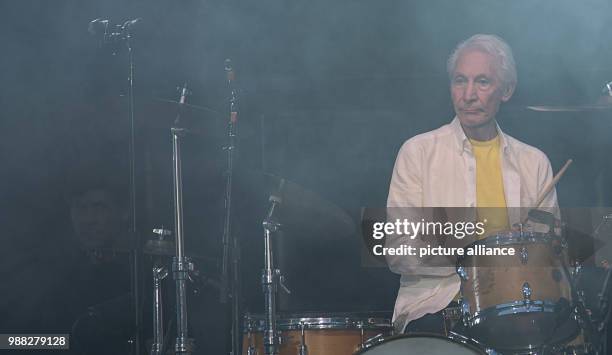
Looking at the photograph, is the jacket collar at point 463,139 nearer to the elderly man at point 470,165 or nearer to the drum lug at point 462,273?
the elderly man at point 470,165

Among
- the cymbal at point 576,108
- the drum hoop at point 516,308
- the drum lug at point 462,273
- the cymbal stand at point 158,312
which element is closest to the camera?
the drum hoop at point 516,308

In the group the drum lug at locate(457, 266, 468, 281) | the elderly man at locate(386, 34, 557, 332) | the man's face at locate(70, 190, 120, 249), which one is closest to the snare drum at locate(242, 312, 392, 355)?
the elderly man at locate(386, 34, 557, 332)

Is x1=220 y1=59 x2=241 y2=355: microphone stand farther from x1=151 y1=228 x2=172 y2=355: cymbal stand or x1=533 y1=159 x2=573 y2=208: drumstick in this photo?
x1=533 y1=159 x2=573 y2=208: drumstick

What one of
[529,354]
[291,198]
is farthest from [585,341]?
[291,198]

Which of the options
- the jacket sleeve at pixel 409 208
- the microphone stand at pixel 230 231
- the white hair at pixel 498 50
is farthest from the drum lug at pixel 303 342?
the white hair at pixel 498 50

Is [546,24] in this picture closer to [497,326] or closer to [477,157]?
[477,157]

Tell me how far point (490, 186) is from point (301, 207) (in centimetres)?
87

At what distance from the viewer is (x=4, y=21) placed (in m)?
4.65

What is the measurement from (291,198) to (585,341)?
4.14 ft

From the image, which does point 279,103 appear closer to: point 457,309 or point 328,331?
point 328,331

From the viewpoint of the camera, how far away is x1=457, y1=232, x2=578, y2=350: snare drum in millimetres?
3811

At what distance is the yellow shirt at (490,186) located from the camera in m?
4.32

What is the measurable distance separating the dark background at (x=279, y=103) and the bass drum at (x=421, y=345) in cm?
117

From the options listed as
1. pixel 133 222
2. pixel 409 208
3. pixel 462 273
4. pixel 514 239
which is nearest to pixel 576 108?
pixel 409 208
